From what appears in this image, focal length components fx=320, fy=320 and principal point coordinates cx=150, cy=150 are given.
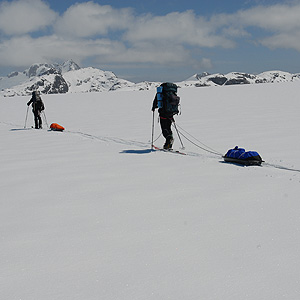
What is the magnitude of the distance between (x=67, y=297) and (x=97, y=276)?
31 centimetres

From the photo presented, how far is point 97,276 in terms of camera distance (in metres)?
2.65

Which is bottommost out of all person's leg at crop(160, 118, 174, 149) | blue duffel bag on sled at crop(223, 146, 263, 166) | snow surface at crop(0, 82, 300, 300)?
snow surface at crop(0, 82, 300, 300)

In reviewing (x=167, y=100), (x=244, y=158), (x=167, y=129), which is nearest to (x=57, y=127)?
(x=167, y=129)

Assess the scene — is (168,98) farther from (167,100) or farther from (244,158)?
Result: (244,158)

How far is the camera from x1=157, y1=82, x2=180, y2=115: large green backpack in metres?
8.34

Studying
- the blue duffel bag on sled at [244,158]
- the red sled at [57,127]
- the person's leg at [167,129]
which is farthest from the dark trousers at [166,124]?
the red sled at [57,127]

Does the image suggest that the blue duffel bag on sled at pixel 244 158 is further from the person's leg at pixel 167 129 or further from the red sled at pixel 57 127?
the red sled at pixel 57 127

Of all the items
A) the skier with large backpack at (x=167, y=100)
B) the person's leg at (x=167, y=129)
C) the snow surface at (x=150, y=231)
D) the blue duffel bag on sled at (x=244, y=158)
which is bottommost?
the snow surface at (x=150, y=231)

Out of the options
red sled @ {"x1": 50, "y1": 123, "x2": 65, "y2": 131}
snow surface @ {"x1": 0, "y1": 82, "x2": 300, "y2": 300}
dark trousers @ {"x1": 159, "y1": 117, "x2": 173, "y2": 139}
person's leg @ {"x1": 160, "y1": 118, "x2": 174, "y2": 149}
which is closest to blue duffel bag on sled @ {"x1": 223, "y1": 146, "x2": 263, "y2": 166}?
snow surface @ {"x1": 0, "y1": 82, "x2": 300, "y2": 300}

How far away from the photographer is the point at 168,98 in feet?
27.5

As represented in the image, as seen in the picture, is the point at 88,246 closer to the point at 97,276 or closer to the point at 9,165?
the point at 97,276

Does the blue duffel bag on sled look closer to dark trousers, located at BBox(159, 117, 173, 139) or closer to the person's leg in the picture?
the person's leg

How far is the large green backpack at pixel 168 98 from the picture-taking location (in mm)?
8336

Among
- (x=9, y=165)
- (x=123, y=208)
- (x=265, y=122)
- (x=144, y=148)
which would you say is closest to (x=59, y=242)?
(x=123, y=208)
